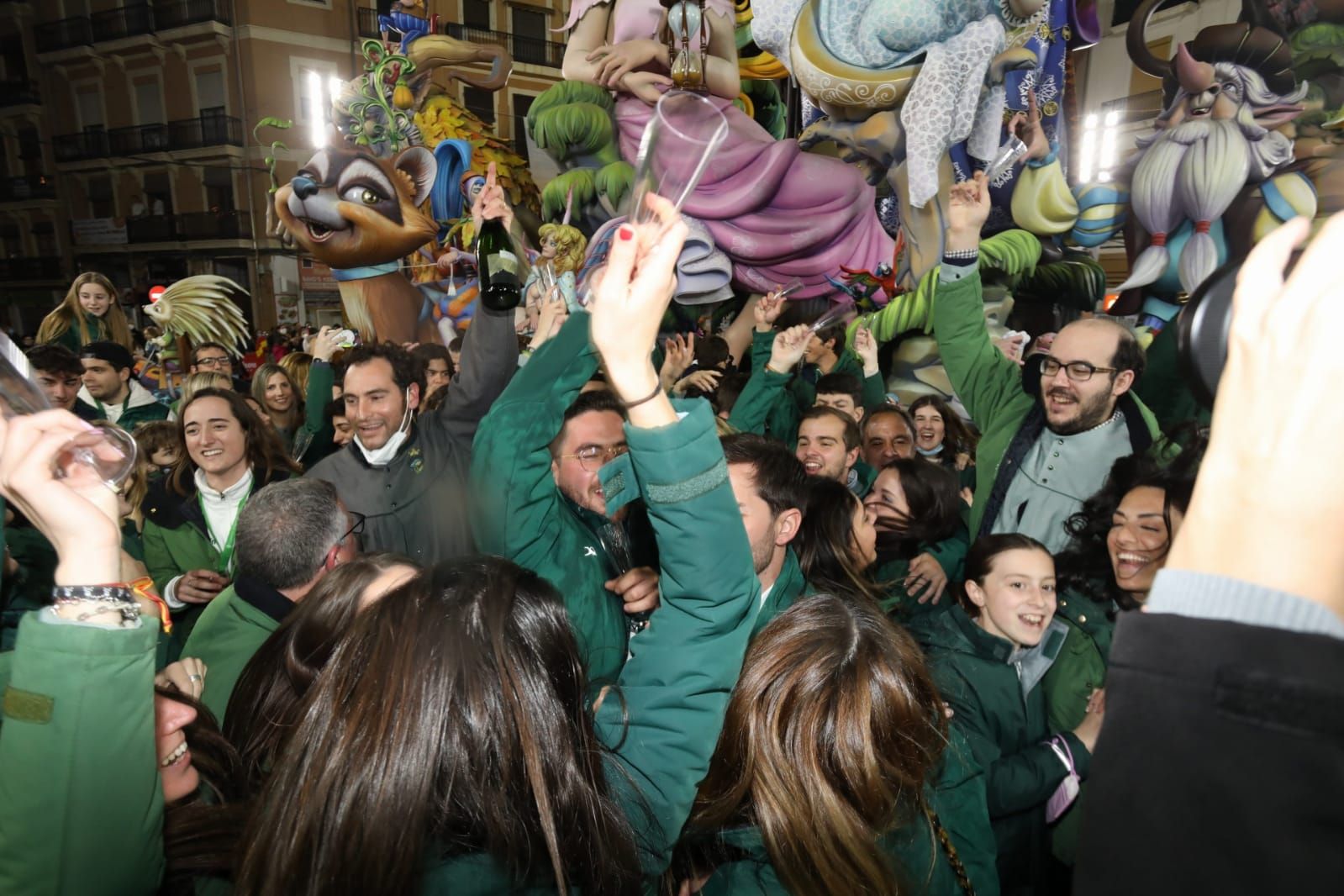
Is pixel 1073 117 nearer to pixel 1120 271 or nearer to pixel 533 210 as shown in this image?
pixel 1120 271

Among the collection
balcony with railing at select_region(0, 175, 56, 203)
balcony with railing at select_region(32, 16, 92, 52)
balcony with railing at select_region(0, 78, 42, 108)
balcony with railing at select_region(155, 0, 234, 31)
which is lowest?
balcony with railing at select_region(0, 175, 56, 203)

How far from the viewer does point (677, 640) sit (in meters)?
1.00

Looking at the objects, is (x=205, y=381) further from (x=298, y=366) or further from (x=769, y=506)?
(x=769, y=506)

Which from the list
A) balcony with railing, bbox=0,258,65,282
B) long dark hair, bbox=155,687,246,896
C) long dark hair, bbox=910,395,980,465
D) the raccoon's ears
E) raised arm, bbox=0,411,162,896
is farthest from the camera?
balcony with railing, bbox=0,258,65,282

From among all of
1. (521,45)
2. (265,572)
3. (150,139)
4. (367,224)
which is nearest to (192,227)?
(150,139)

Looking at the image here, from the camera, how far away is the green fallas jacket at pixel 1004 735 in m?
1.64

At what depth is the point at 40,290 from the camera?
23.3 m

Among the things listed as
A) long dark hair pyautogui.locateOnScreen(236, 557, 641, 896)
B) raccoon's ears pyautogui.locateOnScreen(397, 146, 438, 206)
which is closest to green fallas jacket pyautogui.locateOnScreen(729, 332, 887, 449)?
long dark hair pyautogui.locateOnScreen(236, 557, 641, 896)

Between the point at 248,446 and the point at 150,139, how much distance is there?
21168mm

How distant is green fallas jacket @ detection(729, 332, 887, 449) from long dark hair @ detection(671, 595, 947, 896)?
4.71ft

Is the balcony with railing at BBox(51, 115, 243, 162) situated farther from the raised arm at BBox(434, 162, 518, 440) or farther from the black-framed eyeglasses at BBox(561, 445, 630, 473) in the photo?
the black-framed eyeglasses at BBox(561, 445, 630, 473)

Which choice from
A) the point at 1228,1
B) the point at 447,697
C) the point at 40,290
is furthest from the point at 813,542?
the point at 40,290

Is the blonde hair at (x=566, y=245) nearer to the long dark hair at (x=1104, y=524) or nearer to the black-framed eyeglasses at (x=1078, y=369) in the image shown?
the black-framed eyeglasses at (x=1078, y=369)

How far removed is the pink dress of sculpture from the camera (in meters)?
6.00
